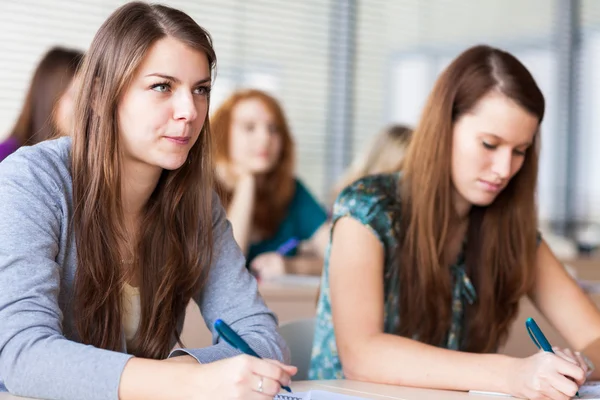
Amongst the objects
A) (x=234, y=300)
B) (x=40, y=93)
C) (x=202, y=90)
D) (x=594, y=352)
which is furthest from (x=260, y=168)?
(x=202, y=90)

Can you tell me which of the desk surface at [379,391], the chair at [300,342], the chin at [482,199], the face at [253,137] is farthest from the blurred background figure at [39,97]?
the desk surface at [379,391]

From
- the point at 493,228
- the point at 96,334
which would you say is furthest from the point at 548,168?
the point at 96,334

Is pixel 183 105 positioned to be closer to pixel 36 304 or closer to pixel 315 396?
pixel 36 304

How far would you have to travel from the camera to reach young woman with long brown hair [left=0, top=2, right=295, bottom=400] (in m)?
1.18

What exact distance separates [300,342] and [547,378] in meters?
0.69

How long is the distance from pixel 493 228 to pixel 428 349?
0.52 meters

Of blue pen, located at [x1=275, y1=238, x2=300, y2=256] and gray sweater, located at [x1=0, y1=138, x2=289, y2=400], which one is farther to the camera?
blue pen, located at [x1=275, y1=238, x2=300, y2=256]

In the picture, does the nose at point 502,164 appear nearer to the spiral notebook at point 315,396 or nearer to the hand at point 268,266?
the spiral notebook at point 315,396

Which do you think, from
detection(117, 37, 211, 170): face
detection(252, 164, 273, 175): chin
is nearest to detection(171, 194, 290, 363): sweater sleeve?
detection(117, 37, 211, 170): face

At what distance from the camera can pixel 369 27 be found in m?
5.00

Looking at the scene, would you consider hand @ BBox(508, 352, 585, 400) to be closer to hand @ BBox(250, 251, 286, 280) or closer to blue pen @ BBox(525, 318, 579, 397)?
blue pen @ BBox(525, 318, 579, 397)

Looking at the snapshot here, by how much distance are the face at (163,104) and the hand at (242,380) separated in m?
0.44

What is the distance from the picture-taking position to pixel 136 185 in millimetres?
1532

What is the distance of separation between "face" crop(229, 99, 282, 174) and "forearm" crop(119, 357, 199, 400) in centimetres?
263
